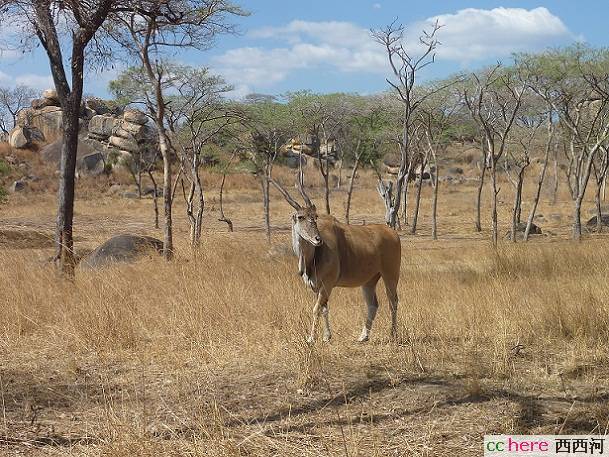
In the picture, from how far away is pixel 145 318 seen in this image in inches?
283

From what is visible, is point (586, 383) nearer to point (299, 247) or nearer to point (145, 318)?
point (299, 247)

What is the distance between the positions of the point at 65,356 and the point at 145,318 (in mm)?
1120

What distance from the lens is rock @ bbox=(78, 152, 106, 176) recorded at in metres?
49.2

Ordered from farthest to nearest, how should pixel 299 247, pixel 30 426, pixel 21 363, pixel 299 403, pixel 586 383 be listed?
pixel 299 247 → pixel 21 363 → pixel 586 383 → pixel 299 403 → pixel 30 426

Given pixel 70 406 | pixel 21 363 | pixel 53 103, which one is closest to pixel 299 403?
pixel 70 406

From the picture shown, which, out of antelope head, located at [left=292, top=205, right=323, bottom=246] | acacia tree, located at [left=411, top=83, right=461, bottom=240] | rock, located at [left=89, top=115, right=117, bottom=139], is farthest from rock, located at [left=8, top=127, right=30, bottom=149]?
antelope head, located at [left=292, top=205, right=323, bottom=246]

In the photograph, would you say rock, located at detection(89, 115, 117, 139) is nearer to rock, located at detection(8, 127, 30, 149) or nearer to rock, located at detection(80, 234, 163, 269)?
rock, located at detection(8, 127, 30, 149)

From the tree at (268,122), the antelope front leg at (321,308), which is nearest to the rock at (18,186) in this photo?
the tree at (268,122)

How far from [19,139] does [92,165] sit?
814 centimetres

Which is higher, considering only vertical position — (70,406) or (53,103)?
(53,103)

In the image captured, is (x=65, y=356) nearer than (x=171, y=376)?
No

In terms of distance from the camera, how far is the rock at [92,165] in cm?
4922

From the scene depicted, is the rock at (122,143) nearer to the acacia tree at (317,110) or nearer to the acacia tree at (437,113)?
the acacia tree at (317,110)

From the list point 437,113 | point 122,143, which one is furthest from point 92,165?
point 437,113
